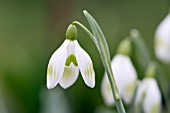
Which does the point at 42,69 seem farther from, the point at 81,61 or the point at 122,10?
the point at 122,10

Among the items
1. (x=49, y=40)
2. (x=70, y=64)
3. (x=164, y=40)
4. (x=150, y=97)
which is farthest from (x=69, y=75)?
(x=49, y=40)

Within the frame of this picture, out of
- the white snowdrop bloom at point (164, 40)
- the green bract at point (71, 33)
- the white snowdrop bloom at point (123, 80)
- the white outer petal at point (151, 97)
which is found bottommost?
the white outer petal at point (151, 97)

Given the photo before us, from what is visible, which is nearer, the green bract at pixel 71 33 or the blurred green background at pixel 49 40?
the green bract at pixel 71 33

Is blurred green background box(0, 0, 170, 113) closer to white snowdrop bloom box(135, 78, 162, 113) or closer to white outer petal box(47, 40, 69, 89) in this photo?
white snowdrop bloom box(135, 78, 162, 113)

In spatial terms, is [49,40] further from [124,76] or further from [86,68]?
[86,68]

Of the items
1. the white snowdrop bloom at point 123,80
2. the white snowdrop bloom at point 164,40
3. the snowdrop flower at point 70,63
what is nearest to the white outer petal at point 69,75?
the snowdrop flower at point 70,63

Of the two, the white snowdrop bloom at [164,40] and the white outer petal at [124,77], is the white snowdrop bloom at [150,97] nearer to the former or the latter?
the white outer petal at [124,77]

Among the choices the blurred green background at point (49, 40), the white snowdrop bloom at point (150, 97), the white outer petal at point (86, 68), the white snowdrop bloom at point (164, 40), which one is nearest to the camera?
the white outer petal at point (86, 68)

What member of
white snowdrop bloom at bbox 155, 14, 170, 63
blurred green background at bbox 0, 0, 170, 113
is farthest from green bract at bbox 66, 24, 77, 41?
blurred green background at bbox 0, 0, 170, 113
